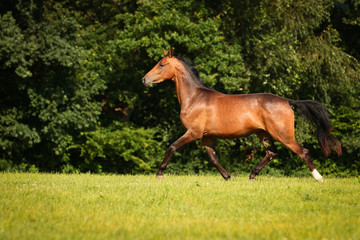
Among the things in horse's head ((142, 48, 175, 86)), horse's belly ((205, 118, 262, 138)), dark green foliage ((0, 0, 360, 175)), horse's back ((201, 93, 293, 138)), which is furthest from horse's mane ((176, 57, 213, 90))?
dark green foliage ((0, 0, 360, 175))

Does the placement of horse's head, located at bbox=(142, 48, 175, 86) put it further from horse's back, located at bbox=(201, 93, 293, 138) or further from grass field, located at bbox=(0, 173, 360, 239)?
grass field, located at bbox=(0, 173, 360, 239)

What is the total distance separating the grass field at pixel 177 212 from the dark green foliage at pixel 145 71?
9.39 m

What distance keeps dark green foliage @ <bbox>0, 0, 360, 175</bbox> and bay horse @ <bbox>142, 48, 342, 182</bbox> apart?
5.99 metres

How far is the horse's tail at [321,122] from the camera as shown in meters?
10.0

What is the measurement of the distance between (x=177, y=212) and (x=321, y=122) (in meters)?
5.30

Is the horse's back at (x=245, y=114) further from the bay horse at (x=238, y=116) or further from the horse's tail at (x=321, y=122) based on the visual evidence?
the horse's tail at (x=321, y=122)

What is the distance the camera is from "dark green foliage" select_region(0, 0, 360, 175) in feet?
56.5

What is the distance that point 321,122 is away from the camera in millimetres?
10055

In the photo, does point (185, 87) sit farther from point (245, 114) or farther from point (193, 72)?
point (245, 114)

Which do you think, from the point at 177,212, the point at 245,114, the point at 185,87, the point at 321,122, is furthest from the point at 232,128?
the point at 177,212

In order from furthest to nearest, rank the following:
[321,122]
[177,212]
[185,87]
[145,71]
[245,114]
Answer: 1. [145,71]
2. [185,87]
3. [245,114]
4. [321,122]
5. [177,212]

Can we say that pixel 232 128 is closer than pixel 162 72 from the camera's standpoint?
Yes

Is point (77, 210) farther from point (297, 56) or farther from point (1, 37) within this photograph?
point (297, 56)

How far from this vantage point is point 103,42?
65.8 feet
